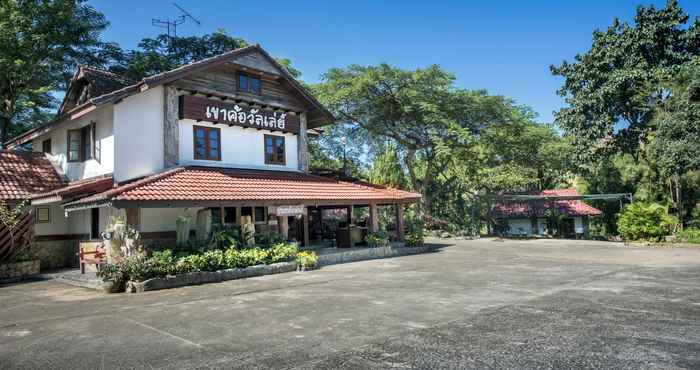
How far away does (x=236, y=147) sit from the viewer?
59.6 ft

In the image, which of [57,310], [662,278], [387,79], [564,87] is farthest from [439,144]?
[57,310]

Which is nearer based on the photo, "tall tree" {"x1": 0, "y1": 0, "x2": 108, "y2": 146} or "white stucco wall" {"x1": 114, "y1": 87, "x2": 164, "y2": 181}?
"white stucco wall" {"x1": 114, "y1": 87, "x2": 164, "y2": 181}

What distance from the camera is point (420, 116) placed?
3102cm

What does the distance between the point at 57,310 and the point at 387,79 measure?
79.7 feet

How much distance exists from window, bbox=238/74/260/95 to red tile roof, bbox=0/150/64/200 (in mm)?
8140

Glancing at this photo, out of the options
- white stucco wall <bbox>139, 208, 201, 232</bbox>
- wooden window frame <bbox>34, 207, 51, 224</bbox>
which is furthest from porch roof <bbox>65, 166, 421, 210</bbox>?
wooden window frame <bbox>34, 207, 51, 224</bbox>

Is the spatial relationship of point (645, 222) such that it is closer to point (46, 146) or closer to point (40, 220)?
point (40, 220)

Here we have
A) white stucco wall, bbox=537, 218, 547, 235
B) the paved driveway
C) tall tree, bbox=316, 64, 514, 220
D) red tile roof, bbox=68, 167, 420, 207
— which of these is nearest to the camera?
the paved driveway

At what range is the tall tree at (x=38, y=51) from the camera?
22.4m

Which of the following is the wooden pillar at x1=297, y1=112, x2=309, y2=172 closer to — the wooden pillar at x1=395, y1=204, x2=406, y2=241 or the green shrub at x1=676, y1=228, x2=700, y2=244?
the wooden pillar at x1=395, y1=204, x2=406, y2=241

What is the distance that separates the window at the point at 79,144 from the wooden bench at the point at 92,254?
15.4ft

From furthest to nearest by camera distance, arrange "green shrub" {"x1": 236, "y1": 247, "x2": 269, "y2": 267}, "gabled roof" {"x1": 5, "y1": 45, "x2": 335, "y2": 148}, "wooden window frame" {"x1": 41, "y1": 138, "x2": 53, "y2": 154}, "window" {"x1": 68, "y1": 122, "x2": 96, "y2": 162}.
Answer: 1. "wooden window frame" {"x1": 41, "y1": 138, "x2": 53, "y2": 154}
2. "window" {"x1": 68, "y1": 122, "x2": 96, "y2": 162}
3. "gabled roof" {"x1": 5, "y1": 45, "x2": 335, "y2": 148}
4. "green shrub" {"x1": 236, "y1": 247, "x2": 269, "y2": 267}

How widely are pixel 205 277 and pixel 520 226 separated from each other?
104 ft

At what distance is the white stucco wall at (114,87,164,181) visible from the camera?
15.3 metres
